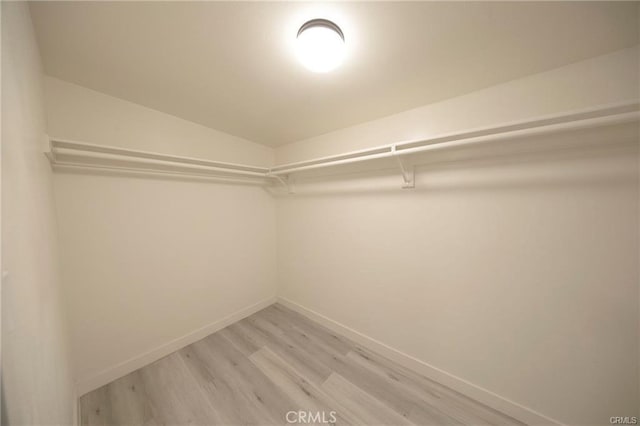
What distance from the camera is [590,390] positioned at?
1069mm

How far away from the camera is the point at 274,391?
1.39 m

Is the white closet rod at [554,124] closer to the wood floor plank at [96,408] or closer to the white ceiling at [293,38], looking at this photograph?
the white ceiling at [293,38]

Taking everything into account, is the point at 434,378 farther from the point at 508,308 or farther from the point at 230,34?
the point at 230,34

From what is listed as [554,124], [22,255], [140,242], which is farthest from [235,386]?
[554,124]

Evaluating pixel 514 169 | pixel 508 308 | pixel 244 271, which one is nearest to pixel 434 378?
pixel 508 308

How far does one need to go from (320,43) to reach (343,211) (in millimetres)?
1296

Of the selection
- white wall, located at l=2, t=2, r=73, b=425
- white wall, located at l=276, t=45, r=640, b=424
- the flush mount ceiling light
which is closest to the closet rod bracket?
white wall, located at l=276, t=45, r=640, b=424

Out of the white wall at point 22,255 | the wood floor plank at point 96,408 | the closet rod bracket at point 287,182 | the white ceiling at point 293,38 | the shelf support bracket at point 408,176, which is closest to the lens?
the white wall at point 22,255

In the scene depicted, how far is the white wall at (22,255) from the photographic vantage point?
1.36 ft

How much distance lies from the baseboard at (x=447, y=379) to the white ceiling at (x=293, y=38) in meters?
1.95

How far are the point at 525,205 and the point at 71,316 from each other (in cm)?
290

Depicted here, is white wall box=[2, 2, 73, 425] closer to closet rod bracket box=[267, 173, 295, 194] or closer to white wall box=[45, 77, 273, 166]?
white wall box=[45, 77, 273, 166]


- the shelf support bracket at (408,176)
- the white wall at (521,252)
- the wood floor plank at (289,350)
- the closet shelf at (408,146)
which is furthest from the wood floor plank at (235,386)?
the shelf support bracket at (408,176)

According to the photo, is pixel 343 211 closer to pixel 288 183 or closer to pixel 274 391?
pixel 288 183
